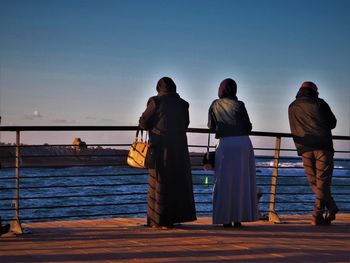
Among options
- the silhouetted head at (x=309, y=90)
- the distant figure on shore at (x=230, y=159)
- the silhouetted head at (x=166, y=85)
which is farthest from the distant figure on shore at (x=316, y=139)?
the silhouetted head at (x=166, y=85)

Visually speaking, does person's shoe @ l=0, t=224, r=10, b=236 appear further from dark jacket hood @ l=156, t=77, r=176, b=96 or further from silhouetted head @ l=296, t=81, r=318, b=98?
silhouetted head @ l=296, t=81, r=318, b=98

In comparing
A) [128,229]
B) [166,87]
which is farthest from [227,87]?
[128,229]

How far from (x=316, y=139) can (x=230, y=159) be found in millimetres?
1150

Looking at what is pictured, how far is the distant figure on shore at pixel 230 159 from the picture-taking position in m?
7.01

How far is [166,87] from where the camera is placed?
675cm

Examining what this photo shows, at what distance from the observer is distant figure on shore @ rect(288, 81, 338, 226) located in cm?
752

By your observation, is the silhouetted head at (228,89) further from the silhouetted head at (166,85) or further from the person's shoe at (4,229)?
the person's shoe at (4,229)

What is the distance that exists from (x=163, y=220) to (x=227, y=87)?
1565mm

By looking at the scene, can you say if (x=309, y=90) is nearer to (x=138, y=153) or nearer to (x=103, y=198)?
(x=138, y=153)

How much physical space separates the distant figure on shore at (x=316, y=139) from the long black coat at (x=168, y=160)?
5.05 ft

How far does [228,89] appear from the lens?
7023 mm

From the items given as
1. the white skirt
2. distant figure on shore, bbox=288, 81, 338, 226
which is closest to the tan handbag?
the white skirt

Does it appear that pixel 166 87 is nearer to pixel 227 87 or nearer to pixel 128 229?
pixel 227 87

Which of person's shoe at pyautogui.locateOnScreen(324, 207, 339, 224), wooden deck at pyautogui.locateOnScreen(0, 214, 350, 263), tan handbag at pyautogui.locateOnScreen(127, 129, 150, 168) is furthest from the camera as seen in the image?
person's shoe at pyautogui.locateOnScreen(324, 207, 339, 224)
